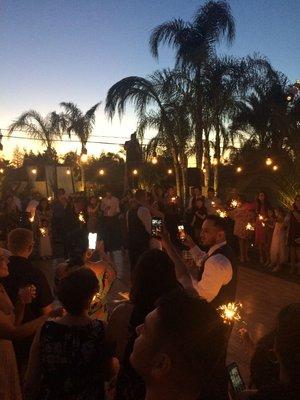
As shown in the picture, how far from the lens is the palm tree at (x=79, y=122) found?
2358 cm

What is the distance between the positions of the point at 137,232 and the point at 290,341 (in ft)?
18.5

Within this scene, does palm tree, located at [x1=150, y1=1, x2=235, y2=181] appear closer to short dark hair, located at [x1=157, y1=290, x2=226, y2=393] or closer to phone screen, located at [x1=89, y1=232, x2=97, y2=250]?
phone screen, located at [x1=89, y1=232, x2=97, y2=250]

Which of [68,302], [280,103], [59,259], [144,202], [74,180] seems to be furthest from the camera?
[74,180]

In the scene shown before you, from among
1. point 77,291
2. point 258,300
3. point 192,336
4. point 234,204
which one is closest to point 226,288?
point 77,291

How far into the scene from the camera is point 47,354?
223 centimetres

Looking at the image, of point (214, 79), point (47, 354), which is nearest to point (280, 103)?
point (214, 79)

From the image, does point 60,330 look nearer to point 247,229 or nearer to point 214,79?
point 247,229

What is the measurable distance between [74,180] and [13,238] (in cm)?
2472

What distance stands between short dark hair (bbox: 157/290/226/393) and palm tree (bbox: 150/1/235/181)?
1437 centimetres

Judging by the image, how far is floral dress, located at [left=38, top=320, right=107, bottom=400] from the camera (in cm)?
224

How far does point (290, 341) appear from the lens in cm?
172

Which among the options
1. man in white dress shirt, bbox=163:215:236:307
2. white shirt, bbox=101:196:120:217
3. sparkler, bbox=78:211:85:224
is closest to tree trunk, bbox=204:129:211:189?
white shirt, bbox=101:196:120:217

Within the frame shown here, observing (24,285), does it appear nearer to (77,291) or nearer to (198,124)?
(77,291)

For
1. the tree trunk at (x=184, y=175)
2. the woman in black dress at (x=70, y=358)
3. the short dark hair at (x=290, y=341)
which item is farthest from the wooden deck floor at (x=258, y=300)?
the tree trunk at (x=184, y=175)
